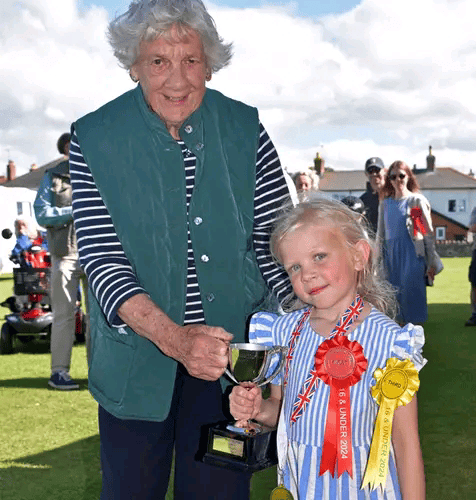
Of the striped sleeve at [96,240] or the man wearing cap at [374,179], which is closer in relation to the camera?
the striped sleeve at [96,240]

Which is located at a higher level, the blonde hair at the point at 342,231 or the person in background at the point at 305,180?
the person in background at the point at 305,180

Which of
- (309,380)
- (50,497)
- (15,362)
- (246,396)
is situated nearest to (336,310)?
(309,380)

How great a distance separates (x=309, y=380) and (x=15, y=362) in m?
7.43

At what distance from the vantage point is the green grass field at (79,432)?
464 centimetres

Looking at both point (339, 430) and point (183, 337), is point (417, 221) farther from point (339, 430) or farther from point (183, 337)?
point (183, 337)

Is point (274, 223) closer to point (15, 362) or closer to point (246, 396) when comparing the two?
point (246, 396)

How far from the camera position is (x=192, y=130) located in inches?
99.5

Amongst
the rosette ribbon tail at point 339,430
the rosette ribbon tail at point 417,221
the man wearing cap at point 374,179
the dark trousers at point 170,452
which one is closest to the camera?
the rosette ribbon tail at point 339,430

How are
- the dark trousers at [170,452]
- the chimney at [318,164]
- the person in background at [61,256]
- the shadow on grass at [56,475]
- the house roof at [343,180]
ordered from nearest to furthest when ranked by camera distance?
1. the dark trousers at [170,452]
2. the shadow on grass at [56,475]
3. the person in background at [61,256]
4. the chimney at [318,164]
5. the house roof at [343,180]

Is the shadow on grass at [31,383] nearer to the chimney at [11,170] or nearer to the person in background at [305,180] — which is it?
the person in background at [305,180]

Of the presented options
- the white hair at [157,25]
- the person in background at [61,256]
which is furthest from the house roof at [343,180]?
the white hair at [157,25]

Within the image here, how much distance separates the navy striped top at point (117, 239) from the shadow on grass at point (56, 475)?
7.83 ft

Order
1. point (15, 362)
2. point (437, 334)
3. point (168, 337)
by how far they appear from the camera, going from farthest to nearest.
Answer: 1. point (437, 334)
2. point (15, 362)
3. point (168, 337)

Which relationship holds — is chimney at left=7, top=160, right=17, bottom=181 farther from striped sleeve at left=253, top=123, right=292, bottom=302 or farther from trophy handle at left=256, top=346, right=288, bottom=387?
trophy handle at left=256, top=346, right=288, bottom=387
